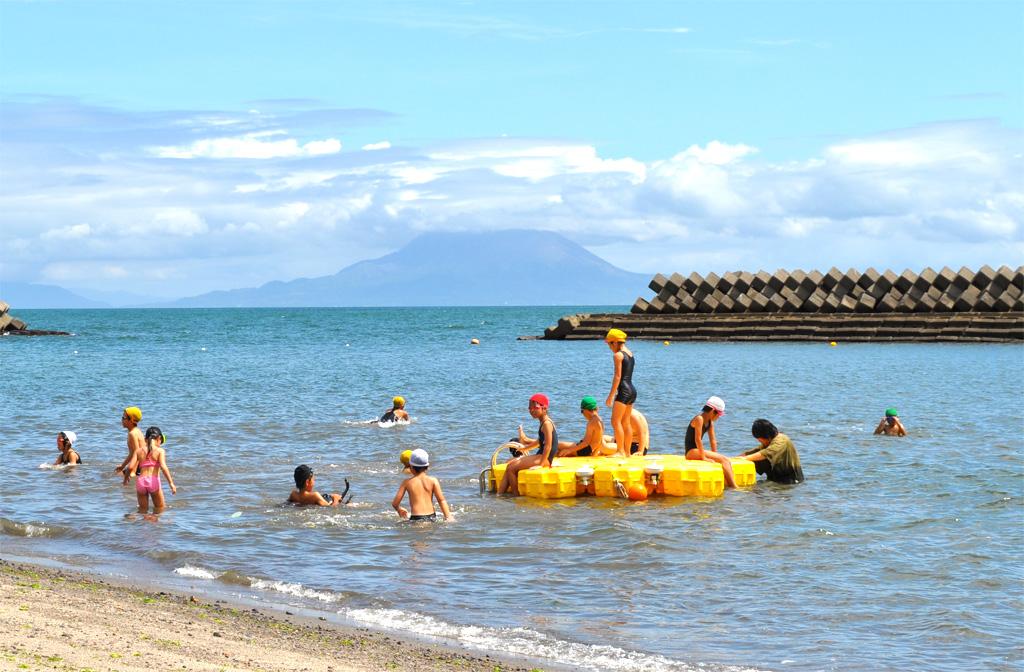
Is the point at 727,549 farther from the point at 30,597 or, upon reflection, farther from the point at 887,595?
the point at 30,597

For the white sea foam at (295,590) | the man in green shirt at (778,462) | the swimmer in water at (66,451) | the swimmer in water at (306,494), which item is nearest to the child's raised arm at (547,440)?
the swimmer in water at (306,494)

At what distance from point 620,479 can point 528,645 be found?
643cm

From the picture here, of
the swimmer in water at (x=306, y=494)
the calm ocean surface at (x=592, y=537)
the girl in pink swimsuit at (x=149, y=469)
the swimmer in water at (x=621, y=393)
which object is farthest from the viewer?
the swimmer in water at (x=621, y=393)

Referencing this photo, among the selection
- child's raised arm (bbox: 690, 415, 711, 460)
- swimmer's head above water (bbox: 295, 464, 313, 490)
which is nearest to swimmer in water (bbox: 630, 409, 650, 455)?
child's raised arm (bbox: 690, 415, 711, 460)

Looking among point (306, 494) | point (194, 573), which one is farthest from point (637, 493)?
point (194, 573)

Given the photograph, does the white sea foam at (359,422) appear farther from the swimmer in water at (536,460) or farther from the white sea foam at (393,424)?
the swimmer in water at (536,460)

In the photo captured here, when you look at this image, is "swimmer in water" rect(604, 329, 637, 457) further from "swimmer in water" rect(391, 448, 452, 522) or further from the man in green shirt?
"swimmer in water" rect(391, 448, 452, 522)

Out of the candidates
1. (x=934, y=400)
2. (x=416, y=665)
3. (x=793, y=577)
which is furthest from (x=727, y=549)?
(x=934, y=400)

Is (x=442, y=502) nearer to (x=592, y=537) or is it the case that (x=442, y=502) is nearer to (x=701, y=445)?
(x=592, y=537)

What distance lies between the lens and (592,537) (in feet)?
43.6

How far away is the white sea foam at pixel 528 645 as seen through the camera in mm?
8711

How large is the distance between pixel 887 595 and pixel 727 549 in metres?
2.21

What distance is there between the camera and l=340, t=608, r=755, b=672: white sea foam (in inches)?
343

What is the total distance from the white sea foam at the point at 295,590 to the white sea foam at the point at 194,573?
570mm
